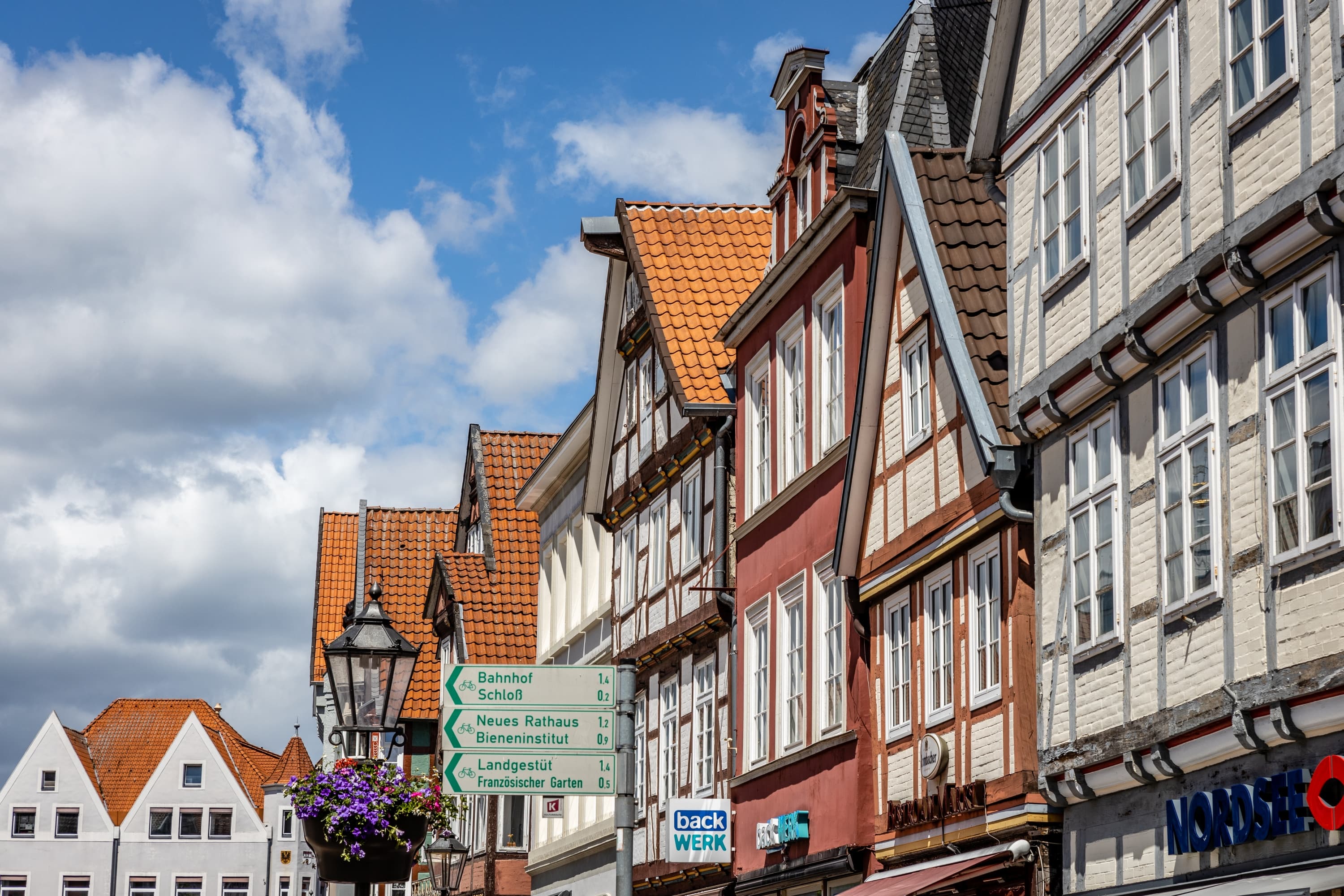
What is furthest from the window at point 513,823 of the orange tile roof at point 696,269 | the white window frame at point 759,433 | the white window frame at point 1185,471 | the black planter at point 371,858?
the white window frame at point 1185,471

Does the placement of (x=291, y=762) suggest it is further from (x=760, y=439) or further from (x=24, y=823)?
(x=760, y=439)

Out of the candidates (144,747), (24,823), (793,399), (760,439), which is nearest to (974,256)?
(793,399)

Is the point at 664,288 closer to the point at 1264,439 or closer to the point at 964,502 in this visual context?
the point at 964,502

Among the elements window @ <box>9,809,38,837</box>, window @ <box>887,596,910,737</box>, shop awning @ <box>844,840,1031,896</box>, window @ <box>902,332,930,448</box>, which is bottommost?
shop awning @ <box>844,840,1031,896</box>

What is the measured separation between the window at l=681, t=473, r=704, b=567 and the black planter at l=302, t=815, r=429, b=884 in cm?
1127

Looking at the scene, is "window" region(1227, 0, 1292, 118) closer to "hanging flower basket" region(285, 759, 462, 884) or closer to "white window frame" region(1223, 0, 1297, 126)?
"white window frame" region(1223, 0, 1297, 126)

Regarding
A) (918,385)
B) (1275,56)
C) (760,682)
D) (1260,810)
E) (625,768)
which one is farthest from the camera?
(760,682)

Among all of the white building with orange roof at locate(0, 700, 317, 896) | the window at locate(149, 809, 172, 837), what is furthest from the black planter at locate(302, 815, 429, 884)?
the window at locate(149, 809, 172, 837)

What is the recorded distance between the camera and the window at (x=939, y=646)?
16.7 meters

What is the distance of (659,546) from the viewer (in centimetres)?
2786

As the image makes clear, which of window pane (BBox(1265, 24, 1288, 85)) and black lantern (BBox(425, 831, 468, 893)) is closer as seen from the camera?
window pane (BBox(1265, 24, 1288, 85))

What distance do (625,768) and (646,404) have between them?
637 inches

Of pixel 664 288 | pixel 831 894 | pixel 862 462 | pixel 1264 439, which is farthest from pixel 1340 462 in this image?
pixel 664 288

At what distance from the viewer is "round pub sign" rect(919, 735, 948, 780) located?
53.2 feet
